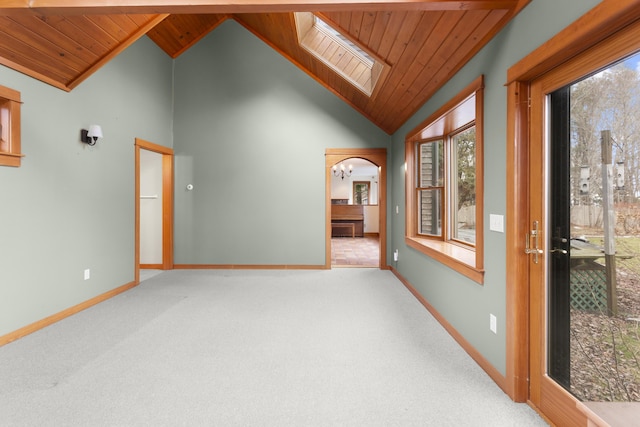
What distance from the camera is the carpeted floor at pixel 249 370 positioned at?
5.41 ft

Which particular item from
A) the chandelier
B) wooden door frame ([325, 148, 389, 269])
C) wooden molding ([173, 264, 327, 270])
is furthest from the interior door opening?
wooden molding ([173, 264, 327, 270])

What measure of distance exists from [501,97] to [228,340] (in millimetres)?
2631

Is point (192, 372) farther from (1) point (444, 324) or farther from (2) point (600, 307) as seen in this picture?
(2) point (600, 307)

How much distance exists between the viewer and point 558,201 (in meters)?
1.57

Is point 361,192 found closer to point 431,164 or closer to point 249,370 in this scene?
point 431,164

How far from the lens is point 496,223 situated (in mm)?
1955

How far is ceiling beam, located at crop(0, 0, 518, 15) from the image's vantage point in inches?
69.4

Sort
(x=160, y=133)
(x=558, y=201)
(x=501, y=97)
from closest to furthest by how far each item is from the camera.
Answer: (x=558, y=201)
(x=501, y=97)
(x=160, y=133)

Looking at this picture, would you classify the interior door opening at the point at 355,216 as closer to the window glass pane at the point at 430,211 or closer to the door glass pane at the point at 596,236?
the window glass pane at the point at 430,211

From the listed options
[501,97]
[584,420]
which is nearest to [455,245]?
[501,97]

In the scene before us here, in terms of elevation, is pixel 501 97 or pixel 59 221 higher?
pixel 501 97

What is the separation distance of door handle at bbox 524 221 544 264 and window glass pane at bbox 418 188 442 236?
85.1 inches

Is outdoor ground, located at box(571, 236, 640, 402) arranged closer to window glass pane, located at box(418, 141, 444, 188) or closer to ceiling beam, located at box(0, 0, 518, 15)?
ceiling beam, located at box(0, 0, 518, 15)

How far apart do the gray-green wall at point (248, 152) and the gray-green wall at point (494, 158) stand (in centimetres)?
274
